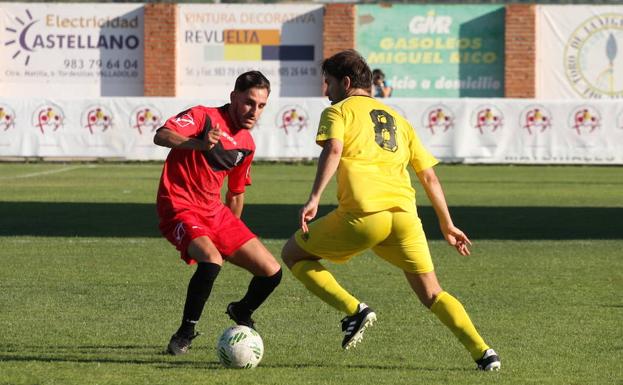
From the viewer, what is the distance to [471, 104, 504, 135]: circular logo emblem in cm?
3112

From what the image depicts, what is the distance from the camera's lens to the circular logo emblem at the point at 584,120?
30.9 metres

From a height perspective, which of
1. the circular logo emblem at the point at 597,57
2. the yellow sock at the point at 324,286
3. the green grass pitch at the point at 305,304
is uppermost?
the circular logo emblem at the point at 597,57

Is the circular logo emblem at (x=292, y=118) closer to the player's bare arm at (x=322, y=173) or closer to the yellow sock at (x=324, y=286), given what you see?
the yellow sock at (x=324, y=286)

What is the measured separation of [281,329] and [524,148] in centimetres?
2276

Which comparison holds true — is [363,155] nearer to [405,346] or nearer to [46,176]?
[405,346]

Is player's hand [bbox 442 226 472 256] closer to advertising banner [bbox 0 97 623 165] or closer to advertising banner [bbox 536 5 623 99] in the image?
advertising banner [bbox 0 97 623 165]

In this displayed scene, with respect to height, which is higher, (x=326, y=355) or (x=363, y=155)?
(x=363, y=155)

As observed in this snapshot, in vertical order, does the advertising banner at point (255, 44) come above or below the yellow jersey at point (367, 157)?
above

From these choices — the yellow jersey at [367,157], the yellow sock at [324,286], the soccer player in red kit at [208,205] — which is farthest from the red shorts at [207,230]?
the yellow jersey at [367,157]

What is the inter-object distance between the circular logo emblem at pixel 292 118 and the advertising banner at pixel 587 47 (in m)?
9.44

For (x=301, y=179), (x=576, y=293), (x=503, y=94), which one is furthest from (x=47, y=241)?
(x=503, y=94)

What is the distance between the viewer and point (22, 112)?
3114 centimetres

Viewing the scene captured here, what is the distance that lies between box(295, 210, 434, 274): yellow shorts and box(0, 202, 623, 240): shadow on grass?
796 centimetres

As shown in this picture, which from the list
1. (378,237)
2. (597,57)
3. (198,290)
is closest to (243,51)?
(597,57)
